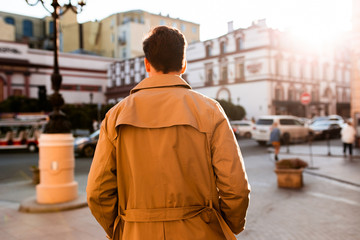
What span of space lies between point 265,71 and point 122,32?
28.4m

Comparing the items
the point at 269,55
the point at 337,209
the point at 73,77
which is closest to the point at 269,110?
the point at 269,55

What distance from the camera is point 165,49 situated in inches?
77.9

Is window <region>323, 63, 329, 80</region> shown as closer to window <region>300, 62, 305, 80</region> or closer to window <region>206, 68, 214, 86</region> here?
window <region>300, 62, 305, 80</region>

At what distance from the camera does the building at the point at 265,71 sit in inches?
1572

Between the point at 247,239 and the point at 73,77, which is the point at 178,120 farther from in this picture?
the point at 73,77

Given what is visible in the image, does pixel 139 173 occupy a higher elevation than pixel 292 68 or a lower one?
lower

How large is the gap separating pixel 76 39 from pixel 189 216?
6388cm

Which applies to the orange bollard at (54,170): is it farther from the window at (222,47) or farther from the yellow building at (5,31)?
the yellow building at (5,31)

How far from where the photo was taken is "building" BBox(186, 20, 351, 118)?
131 feet

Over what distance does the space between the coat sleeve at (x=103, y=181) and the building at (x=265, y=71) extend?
38676mm

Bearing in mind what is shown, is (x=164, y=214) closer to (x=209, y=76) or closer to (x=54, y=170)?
(x=54, y=170)

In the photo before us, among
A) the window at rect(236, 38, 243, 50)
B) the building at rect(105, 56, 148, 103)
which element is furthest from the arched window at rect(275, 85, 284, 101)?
the building at rect(105, 56, 148, 103)

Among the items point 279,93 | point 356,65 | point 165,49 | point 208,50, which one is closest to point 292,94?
point 279,93

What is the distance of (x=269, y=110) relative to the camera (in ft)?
129
